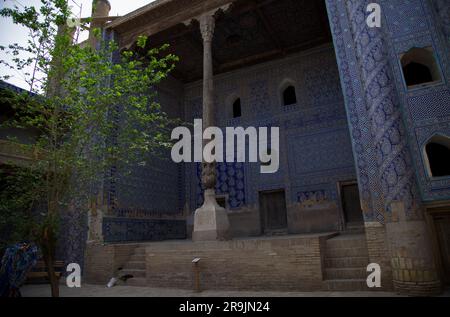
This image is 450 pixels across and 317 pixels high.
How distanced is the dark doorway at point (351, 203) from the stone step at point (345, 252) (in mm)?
3527

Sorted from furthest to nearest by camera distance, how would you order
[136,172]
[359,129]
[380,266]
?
1. [136,172]
2. [359,129]
3. [380,266]

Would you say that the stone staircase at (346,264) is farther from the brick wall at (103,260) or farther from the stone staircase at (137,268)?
the brick wall at (103,260)

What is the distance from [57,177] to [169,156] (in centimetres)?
674

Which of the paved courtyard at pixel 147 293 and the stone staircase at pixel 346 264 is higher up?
the stone staircase at pixel 346 264

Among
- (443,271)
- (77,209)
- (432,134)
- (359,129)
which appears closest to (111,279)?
(77,209)

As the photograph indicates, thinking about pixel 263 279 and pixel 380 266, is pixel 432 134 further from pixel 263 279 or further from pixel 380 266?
pixel 263 279

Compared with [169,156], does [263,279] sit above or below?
below

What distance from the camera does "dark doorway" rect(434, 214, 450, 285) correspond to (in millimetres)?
5609

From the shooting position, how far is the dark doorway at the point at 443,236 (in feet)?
18.4

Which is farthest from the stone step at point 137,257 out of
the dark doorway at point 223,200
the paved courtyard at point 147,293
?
the dark doorway at point 223,200

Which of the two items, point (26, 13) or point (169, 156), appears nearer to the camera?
point (26, 13)

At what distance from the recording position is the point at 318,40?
10336 mm

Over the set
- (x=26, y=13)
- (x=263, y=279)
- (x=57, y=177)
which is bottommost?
(x=263, y=279)

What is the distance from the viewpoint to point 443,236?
5699 millimetres
